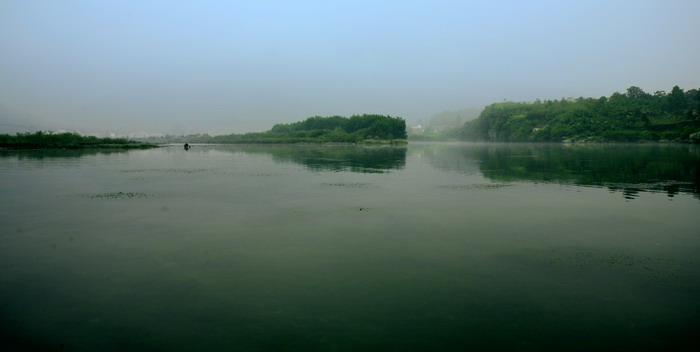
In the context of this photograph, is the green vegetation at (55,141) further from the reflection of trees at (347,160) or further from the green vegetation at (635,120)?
the green vegetation at (635,120)

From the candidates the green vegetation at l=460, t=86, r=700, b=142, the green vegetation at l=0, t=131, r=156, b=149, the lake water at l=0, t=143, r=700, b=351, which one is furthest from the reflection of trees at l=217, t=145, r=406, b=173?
the green vegetation at l=460, t=86, r=700, b=142

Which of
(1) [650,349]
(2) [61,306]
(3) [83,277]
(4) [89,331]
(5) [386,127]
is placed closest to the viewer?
(1) [650,349]

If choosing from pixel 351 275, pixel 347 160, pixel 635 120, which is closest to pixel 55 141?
pixel 347 160

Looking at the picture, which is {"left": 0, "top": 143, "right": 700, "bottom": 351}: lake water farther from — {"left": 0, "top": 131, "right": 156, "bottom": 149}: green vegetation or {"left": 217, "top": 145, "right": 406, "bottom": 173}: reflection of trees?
{"left": 0, "top": 131, "right": 156, "bottom": 149}: green vegetation

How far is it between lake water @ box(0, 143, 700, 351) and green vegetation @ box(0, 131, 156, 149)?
8890 cm

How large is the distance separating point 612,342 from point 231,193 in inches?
850

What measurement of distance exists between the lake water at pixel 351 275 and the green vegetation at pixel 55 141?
8890 cm

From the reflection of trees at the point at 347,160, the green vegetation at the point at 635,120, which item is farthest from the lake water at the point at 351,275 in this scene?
the green vegetation at the point at 635,120

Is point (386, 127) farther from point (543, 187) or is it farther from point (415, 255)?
point (415, 255)

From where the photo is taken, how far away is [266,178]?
3356cm

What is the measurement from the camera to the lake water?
734cm

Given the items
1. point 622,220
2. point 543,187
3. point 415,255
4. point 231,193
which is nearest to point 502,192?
point 543,187

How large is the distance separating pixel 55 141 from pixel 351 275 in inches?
4551

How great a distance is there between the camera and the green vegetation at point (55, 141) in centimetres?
9044
